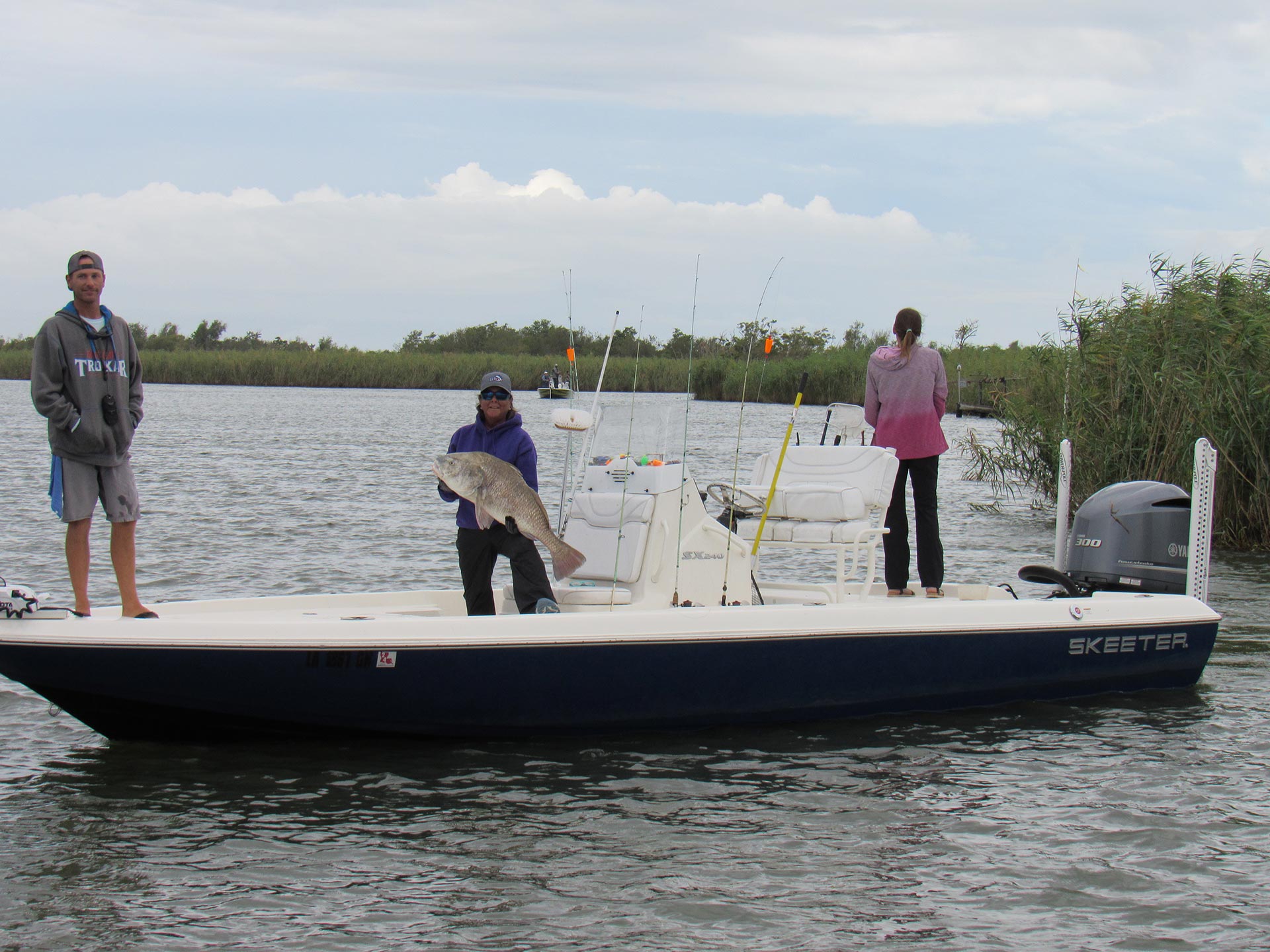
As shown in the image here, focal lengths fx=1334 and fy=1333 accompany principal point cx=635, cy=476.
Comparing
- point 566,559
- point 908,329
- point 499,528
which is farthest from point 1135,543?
point 499,528

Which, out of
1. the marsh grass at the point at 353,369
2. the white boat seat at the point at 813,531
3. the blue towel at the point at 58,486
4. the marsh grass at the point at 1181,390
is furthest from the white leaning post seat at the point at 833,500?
the marsh grass at the point at 353,369

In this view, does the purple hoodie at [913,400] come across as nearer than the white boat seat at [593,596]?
No

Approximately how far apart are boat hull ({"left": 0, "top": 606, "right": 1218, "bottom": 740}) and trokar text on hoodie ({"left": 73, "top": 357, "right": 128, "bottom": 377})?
3.58ft

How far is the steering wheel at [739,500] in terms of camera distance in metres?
7.17

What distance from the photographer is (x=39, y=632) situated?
5.46 metres

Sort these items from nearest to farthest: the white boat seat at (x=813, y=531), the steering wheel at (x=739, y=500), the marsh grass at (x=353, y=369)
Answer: the white boat seat at (x=813, y=531)
the steering wheel at (x=739, y=500)
the marsh grass at (x=353, y=369)

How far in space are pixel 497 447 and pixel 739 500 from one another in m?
1.53

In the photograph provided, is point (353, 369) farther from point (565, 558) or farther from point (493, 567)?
point (565, 558)

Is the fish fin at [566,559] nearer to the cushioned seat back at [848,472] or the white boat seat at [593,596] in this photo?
the white boat seat at [593,596]

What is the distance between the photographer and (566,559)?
6152mm

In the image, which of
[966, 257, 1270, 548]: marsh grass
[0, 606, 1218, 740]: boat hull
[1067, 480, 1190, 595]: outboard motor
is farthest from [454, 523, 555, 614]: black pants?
[966, 257, 1270, 548]: marsh grass

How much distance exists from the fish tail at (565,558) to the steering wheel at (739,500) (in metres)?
1.19

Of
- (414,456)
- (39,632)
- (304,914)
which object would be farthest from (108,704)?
(414,456)

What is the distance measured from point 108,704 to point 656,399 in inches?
117
